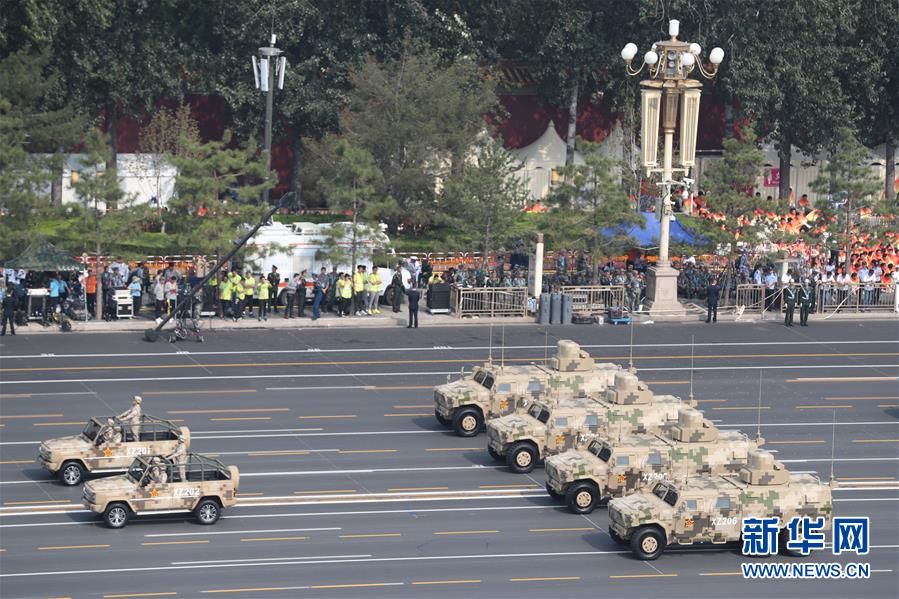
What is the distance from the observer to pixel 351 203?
59969mm

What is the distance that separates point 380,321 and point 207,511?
23.2 metres

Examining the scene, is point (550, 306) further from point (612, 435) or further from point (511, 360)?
point (612, 435)

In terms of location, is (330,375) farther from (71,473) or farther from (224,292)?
(71,473)

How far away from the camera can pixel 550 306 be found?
59062mm

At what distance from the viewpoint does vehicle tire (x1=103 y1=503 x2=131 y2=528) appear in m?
34.8

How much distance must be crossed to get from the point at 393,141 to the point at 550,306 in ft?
44.0

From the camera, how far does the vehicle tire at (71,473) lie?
37.9 meters

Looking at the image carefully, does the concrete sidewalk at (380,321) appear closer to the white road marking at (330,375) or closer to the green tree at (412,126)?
the white road marking at (330,375)

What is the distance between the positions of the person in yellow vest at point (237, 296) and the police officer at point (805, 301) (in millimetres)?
19186

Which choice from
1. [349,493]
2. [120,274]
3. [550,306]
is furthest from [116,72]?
[349,493]

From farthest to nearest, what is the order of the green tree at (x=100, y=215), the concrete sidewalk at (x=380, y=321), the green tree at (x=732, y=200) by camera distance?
1. the green tree at (x=732, y=200)
2. the green tree at (x=100, y=215)
3. the concrete sidewalk at (x=380, y=321)

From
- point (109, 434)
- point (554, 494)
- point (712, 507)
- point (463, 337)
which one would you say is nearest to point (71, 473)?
point (109, 434)

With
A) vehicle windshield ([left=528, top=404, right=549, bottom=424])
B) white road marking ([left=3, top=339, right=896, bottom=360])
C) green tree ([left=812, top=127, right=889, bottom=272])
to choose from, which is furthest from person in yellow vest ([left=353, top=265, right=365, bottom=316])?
vehicle windshield ([left=528, top=404, right=549, bottom=424])

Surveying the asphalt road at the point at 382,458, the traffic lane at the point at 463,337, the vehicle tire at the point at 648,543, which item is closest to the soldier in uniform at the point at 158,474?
the asphalt road at the point at 382,458
